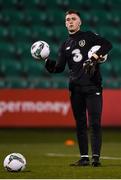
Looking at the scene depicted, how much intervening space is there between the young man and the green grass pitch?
429 mm

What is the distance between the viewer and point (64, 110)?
1942 centimetres

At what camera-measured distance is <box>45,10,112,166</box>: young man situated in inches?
392

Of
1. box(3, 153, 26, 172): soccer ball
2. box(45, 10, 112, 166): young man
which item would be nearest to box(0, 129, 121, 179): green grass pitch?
box(3, 153, 26, 172): soccer ball

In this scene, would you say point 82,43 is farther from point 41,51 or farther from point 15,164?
point 15,164

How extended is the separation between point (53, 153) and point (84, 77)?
11.4ft

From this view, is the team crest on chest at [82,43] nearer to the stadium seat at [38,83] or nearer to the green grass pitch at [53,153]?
the green grass pitch at [53,153]

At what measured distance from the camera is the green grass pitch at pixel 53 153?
28.5 ft

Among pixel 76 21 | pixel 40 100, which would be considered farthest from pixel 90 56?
pixel 40 100

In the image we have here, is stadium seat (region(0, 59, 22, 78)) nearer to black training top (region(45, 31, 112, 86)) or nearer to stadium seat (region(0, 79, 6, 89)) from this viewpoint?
stadium seat (region(0, 79, 6, 89))

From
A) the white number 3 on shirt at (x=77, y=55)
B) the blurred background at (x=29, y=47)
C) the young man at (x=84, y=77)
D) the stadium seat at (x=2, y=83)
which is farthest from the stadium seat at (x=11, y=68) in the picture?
the white number 3 on shirt at (x=77, y=55)

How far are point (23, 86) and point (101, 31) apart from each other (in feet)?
18.1

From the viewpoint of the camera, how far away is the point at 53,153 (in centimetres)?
1329

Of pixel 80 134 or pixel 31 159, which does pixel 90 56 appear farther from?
pixel 31 159

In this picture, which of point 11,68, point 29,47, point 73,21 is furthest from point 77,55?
point 29,47
